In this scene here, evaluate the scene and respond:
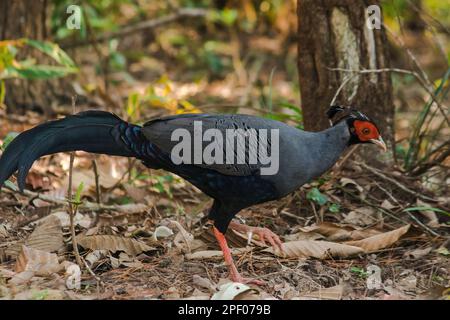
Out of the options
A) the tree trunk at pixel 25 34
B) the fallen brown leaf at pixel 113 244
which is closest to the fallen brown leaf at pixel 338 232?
the fallen brown leaf at pixel 113 244

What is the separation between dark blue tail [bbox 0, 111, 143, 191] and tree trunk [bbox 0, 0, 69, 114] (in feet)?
8.77

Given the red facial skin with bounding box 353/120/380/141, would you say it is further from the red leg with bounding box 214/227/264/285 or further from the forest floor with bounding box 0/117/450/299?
the red leg with bounding box 214/227/264/285

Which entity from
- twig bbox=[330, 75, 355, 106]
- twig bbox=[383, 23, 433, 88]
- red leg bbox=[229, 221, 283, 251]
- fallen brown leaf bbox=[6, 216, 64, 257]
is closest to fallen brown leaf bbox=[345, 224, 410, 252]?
red leg bbox=[229, 221, 283, 251]

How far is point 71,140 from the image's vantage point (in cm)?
400

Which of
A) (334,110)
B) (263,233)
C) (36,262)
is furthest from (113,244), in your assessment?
(334,110)

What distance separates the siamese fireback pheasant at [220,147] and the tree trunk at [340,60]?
1148 millimetres

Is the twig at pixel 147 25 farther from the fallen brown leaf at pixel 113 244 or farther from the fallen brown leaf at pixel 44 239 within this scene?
the fallen brown leaf at pixel 113 244

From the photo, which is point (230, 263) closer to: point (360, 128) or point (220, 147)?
point (220, 147)

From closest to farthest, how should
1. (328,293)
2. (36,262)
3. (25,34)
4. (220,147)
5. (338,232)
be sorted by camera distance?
(328,293), (36,262), (220,147), (338,232), (25,34)

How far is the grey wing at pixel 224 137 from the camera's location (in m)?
4.03

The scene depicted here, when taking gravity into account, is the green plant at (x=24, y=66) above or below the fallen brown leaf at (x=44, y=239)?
above

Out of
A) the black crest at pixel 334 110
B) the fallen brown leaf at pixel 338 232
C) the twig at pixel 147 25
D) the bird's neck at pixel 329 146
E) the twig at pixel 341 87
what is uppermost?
the twig at pixel 147 25

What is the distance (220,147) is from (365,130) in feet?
2.79

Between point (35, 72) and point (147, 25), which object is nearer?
point (35, 72)
